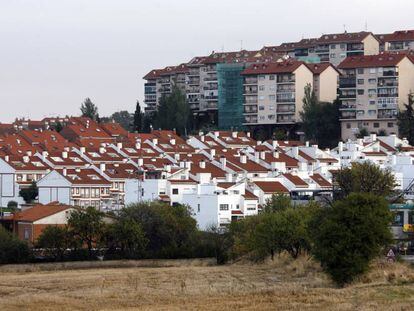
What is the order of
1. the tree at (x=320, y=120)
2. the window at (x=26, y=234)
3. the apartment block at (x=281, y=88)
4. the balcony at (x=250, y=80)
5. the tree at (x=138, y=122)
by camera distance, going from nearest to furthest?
the window at (x=26, y=234), the tree at (x=320, y=120), the apartment block at (x=281, y=88), the balcony at (x=250, y=80), the tree at (x=138, y=122)

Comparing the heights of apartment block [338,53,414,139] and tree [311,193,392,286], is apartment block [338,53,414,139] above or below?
above

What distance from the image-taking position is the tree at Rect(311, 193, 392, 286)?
1726 inches

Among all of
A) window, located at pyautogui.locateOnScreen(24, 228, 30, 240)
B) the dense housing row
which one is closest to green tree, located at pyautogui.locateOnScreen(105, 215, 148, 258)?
window, located at pyautogui.locateOnScreen(24, 228, 30, 240)

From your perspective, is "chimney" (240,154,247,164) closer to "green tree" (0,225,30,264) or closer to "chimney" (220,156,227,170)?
"chimney" (220,156,227,170)

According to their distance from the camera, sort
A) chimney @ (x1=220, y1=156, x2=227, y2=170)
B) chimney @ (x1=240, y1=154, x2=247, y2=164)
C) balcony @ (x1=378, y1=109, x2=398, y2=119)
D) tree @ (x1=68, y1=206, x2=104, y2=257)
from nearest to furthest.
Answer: tree @ (x1=68, y1=206, x2=104, y2=257) → chimney @ (x1=220, y1=156, x2=227, y2=170) → chimney @ (x1=240, y1=154, x2=247, y2=164) → balcony @ (x1=378, y1=109, x2=398, y2=119)

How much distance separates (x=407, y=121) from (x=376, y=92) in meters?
4.72

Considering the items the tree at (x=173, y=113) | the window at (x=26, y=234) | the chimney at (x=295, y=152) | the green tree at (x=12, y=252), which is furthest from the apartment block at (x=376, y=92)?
the green tree at (x=12, y=252)

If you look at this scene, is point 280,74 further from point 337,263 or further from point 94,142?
point 337,263

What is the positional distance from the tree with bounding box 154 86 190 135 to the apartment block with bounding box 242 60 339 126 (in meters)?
5.32

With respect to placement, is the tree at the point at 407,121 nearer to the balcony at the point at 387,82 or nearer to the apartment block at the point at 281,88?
the balcony at the point at 387,82

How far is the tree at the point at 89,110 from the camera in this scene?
5581 inches

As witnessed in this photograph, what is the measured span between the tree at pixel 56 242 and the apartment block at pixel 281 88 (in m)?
54.0

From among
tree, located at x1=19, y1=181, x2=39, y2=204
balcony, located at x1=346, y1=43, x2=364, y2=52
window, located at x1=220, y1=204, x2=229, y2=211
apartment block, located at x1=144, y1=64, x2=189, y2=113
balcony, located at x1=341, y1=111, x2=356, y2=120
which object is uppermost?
balcony, located at x1=346, y1=43, x2=364, y2=52

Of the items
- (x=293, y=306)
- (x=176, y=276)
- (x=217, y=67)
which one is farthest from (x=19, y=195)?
(x=293, y=306)
